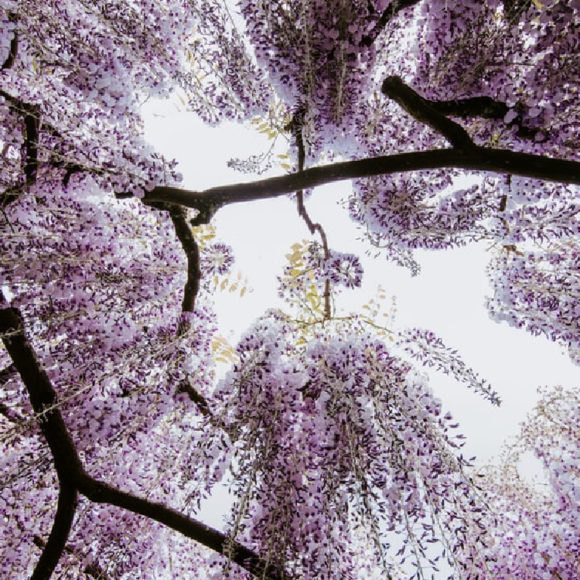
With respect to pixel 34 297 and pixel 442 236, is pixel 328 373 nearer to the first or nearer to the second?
pixel 442 236

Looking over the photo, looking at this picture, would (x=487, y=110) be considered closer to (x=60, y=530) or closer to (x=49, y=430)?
(x=49, y=430)

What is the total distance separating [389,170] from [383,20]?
3.52ft

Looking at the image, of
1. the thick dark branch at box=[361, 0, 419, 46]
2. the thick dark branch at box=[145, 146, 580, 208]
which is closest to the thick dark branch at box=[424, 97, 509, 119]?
the thick dark branch at box=[145, 146, 580, 208]

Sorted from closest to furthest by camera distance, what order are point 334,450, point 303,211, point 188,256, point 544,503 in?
point 334,450
point 188,256
point 303,211
point 544,503

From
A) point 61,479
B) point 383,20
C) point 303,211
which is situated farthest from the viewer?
point 303,211

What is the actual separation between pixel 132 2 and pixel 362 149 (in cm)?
189

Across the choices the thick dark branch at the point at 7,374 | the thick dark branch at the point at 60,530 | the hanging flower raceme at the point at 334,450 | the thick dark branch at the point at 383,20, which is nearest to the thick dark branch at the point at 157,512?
the thick dark branch at the point at 60,530

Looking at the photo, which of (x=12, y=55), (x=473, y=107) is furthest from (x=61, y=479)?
(x=473, y=107)

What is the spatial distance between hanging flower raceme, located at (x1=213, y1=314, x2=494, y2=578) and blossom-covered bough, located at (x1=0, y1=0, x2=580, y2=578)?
13 mm

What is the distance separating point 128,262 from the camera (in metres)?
3.20

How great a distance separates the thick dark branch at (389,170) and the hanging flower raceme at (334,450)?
77cm

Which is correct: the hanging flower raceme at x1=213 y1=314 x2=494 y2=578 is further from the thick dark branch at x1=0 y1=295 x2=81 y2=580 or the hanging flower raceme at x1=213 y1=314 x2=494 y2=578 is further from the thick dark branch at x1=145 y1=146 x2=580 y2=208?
the thick dark branch at x1=0 y1=295 x2=81 y2=580

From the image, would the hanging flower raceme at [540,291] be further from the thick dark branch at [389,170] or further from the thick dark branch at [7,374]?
the thick dark branch at [7,374]

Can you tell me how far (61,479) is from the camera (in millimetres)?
3141
